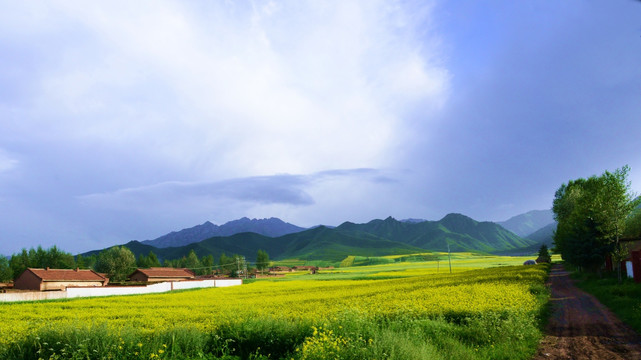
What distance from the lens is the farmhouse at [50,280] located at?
232ft

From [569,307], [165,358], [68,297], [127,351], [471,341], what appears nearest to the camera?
[165,358]

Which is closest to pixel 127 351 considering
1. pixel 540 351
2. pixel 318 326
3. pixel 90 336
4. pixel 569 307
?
pixel 90 336

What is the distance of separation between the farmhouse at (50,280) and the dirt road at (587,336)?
249 ft

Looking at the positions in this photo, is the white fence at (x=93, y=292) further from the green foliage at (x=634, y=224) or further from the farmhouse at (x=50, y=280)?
the green foliage at (x=634, y=224)

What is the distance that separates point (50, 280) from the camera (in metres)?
71.5

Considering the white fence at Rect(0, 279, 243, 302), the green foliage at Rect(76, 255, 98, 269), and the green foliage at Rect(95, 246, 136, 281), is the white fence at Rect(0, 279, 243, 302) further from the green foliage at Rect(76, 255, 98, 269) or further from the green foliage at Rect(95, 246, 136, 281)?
the green foliage at Rect(76, 255, 98, 269)

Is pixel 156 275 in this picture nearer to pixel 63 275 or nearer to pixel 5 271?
pixel 63 275

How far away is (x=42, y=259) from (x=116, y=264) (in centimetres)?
2419

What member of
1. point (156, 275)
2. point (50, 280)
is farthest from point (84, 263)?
point (50, 280)

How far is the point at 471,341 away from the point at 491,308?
473 cm

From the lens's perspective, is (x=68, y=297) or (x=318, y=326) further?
(x=68, y=297)

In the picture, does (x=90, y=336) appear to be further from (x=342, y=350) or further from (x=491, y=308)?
(x=491, y=308)

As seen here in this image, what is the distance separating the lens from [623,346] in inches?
557

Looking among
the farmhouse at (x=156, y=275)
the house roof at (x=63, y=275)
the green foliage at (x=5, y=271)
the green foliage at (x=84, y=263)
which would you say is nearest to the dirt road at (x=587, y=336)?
the house roof at (x=63, y=275)
